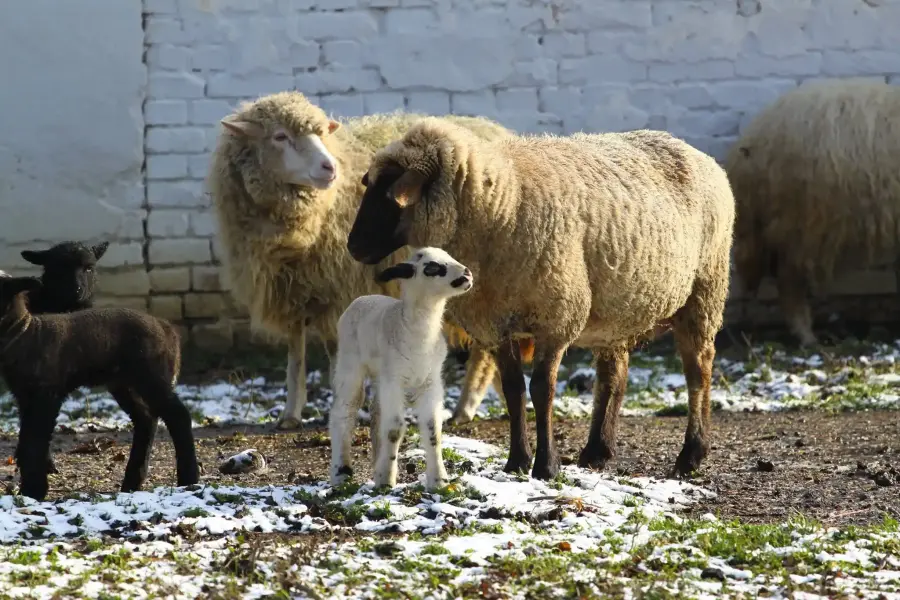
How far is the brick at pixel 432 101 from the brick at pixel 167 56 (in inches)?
63.9

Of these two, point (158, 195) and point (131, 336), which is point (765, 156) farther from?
point (131, 336)

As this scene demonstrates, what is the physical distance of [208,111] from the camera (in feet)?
33.5

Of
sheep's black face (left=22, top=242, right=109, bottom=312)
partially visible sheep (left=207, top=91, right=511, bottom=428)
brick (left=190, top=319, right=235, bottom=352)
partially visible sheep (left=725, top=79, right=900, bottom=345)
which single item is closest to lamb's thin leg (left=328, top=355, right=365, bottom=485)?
sheep's black face (left=22, top=242, right=109, bottom=312)

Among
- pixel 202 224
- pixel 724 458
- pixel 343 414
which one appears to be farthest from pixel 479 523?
pixel 202 224

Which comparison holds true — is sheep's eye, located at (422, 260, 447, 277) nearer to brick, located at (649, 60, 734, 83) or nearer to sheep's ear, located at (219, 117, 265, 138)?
sheep's ear, located at (219, 117, 265, 138)

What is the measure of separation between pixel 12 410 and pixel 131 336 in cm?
362

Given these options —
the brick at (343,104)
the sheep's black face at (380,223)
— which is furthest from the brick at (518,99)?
the sheep's black face at (380,223)

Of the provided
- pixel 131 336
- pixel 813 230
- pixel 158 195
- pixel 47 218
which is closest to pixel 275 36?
pixel 158 195

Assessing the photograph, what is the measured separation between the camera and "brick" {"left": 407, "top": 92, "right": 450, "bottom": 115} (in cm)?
1027

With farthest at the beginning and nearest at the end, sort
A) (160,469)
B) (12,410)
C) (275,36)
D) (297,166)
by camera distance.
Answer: (275,36)
(12,410)
(297,166)
(160,469)

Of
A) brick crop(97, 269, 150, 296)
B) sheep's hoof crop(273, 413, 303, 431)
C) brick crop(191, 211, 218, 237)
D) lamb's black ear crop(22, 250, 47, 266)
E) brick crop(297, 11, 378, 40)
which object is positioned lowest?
sheep's hoof crop(273, 413, 303, 431)

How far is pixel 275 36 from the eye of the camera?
10234 millimetres

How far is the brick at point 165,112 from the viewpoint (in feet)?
33.5

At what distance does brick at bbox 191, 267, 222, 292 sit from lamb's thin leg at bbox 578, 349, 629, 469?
437cm
